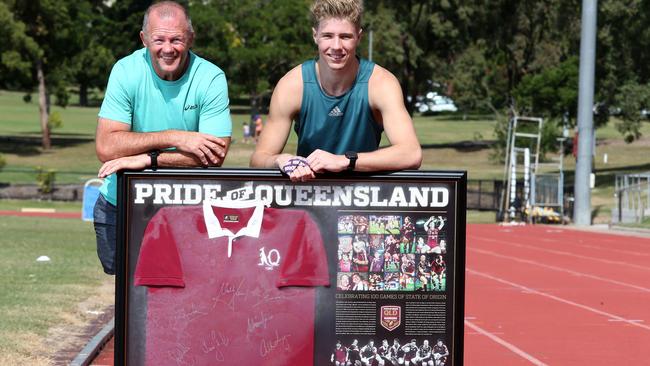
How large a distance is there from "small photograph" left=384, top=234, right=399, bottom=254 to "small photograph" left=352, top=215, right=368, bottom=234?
0.31 feet

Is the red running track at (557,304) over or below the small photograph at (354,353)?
below

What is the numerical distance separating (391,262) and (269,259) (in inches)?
20.1

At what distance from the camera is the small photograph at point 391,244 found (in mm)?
5328

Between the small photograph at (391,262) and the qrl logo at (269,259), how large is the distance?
45 cm

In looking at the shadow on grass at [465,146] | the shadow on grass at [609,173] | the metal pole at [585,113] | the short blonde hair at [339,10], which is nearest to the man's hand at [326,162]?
the short blonde hair at [339,10]

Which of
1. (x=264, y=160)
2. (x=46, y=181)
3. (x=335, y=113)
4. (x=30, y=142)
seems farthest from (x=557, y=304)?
(x=30, y=142)

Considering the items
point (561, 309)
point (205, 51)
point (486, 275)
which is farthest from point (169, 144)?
point (205, 51)

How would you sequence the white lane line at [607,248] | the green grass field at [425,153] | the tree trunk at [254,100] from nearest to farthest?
1. the white lane line at [607,248]
2. the green grass field at [425,153]
3. the tree trunk at [254,100]

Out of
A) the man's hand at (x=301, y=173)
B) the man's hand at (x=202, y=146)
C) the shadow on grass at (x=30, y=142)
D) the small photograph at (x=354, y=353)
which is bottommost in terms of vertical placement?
the small photograph at (x=354, y=353)

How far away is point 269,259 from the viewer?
5328 mm

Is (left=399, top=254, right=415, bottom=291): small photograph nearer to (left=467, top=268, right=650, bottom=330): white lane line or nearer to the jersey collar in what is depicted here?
the jersey collar

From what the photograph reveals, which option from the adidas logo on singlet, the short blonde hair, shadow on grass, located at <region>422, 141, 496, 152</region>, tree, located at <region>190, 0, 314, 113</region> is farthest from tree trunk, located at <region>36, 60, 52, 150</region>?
the short blonde hair

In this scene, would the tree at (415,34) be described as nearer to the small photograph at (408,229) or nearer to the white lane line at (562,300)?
the white lane line at (562,300)

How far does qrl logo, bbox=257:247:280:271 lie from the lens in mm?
5316
